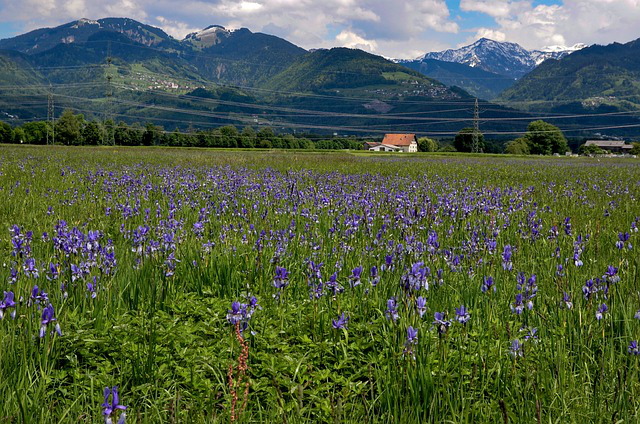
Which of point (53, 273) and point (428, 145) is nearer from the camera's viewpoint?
point (53, 273)

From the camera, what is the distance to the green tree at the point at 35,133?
108438mm

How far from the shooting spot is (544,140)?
114000 mm

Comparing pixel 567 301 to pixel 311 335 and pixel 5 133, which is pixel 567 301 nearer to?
pixel 311 335

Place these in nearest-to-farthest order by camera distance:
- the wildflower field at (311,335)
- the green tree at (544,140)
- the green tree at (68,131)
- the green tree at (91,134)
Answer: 1. the wildflower field at (311,335)
2. the green tree at (68,131)
3. the green tree at (91,134)
4. the green tree at (544,140)

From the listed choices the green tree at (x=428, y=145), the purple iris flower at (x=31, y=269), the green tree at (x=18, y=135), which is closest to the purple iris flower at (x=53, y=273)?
the purple iris flower at (x=31, y=269)

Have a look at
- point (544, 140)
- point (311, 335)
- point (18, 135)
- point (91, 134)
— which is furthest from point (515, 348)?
point (18, 135)

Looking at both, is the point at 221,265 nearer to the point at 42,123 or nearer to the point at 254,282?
the point at 254,282

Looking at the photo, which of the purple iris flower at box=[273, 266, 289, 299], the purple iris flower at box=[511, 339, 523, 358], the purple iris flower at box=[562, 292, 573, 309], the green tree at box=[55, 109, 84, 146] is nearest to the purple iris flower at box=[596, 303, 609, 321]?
the purple iris flower at box=[562, 292, 573, 309]

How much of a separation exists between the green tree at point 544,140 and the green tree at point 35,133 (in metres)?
125

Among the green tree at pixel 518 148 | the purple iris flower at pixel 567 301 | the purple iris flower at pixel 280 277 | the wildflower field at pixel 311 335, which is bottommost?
the wildflower field at pixel 311 335

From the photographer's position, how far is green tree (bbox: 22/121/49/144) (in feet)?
356

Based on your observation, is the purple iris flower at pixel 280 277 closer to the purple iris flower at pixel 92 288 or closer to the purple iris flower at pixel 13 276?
the purple iris flower at pixel 92 288

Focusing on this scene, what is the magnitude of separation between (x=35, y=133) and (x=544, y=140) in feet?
436

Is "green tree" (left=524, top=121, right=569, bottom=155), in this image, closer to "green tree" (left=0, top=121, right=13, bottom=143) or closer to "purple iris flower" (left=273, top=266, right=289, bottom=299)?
"purple iris flower" (left=273, top=266, right=289, bottom=299)
